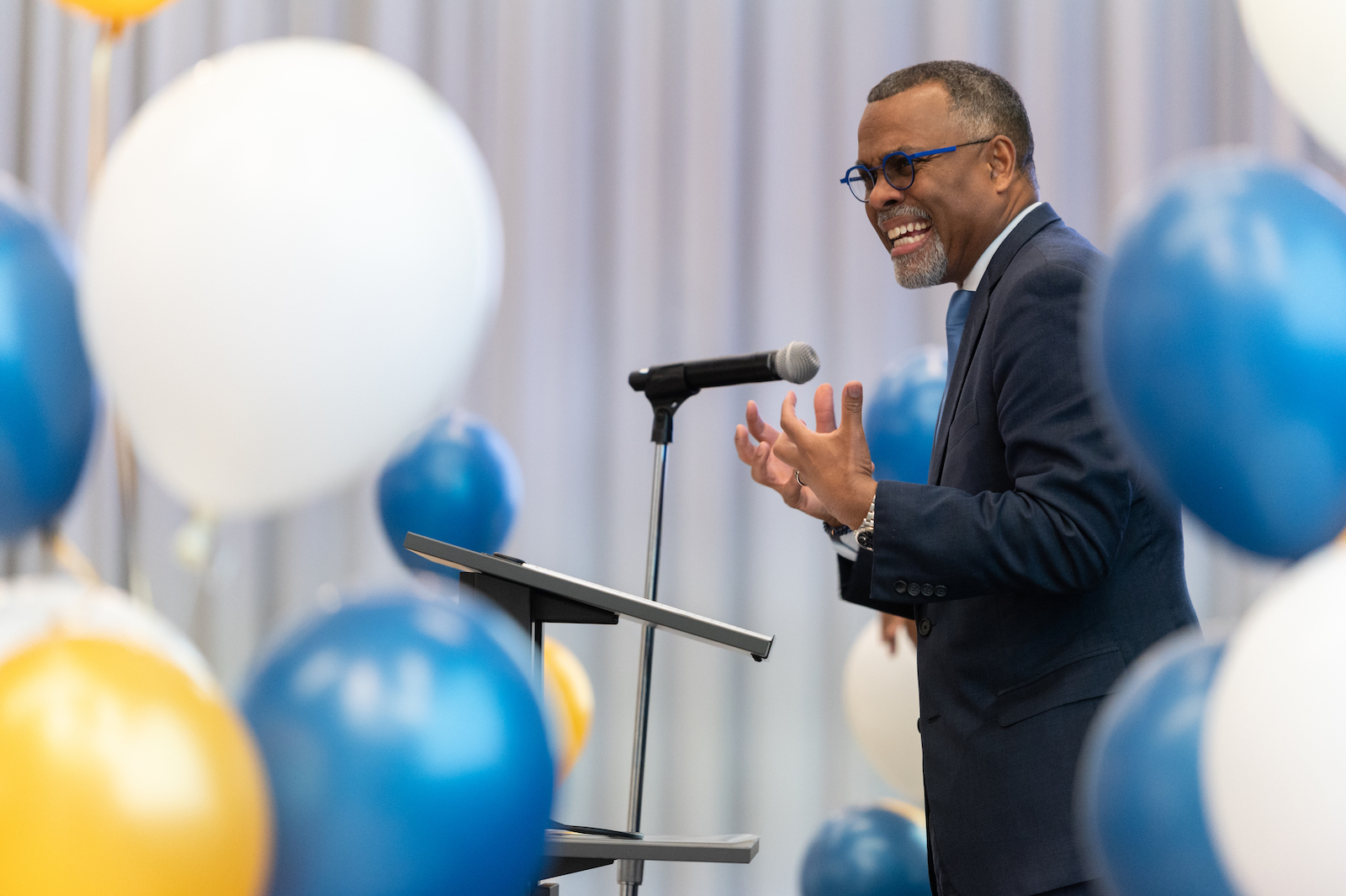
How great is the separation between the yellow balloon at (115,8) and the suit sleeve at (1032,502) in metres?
0.86

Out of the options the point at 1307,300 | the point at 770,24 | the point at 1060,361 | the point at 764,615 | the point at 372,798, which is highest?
the point at 770,24

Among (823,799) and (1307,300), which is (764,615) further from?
(1307,300)

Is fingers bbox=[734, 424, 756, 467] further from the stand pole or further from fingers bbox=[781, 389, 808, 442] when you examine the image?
fingers bbox=[781, 389, 808, 442]

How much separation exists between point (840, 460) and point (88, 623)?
805mm

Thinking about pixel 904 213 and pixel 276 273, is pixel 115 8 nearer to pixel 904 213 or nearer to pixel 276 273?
pixel 276 273

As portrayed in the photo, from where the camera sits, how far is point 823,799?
3.11 m

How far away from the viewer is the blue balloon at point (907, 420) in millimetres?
2082

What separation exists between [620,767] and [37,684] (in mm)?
2441

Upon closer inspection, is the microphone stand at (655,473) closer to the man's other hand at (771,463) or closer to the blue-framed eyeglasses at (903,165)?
the man's other hand at (771,463)

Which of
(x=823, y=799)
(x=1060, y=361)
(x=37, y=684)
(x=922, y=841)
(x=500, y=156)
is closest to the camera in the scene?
(x=37, y=684)

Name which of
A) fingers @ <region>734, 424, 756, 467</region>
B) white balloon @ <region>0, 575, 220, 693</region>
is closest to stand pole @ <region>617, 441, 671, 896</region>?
fingers @ <region>734, 424, 756, 467</region>

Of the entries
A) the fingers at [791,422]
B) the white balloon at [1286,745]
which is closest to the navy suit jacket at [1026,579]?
the fingers at [791,422]

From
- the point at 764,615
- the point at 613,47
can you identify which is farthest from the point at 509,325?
the point at 764,615

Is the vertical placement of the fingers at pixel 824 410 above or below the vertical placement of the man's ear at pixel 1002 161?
below
